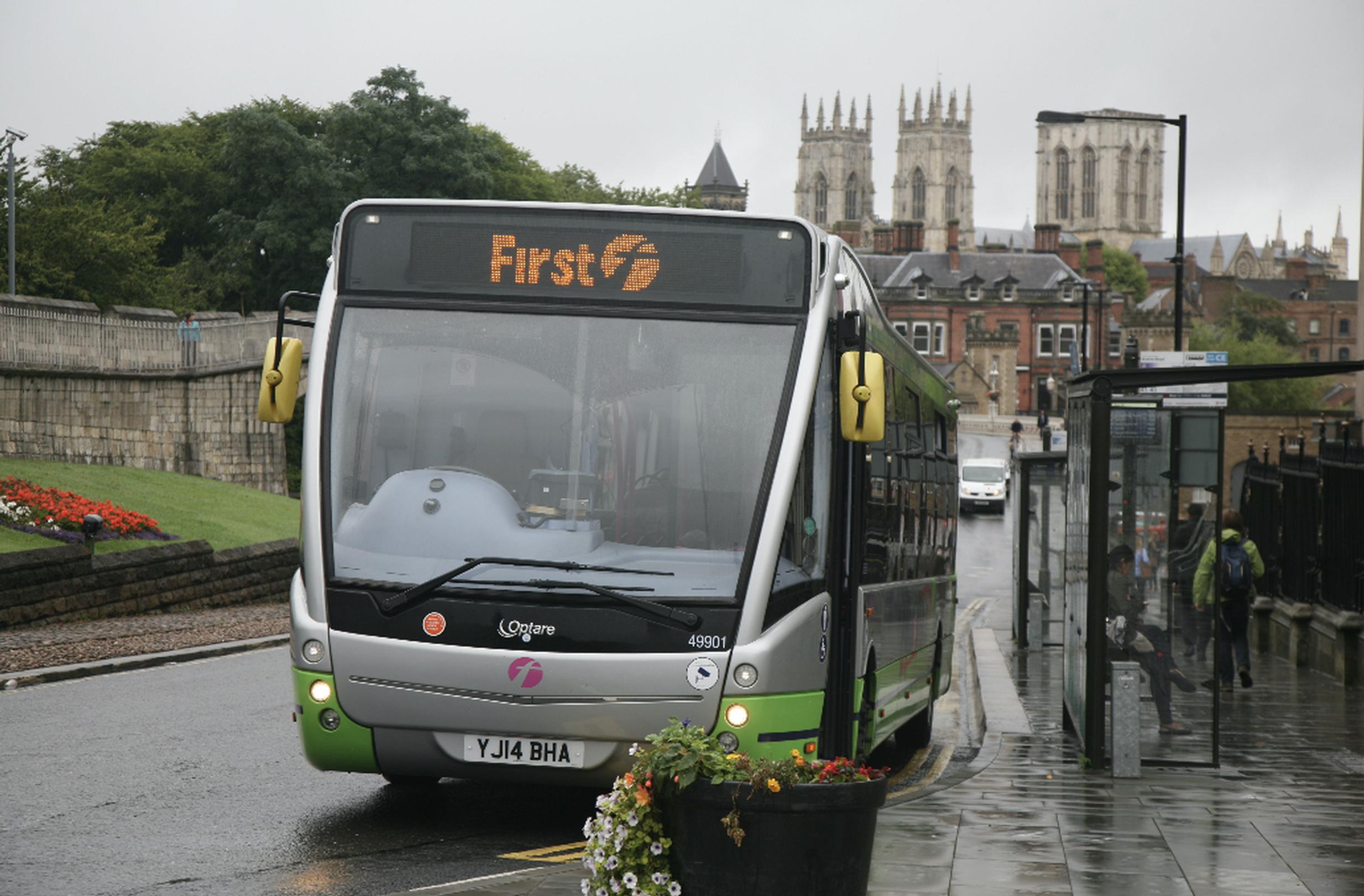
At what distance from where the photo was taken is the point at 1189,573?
37.8ft

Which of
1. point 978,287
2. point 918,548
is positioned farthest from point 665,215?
point 978,287

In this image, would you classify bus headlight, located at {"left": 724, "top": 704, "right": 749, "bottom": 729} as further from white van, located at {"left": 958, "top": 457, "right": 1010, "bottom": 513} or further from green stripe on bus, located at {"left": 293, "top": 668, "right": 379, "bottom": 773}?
white van, located at {"left": 958, "top": 457, "right": 1010, "bottom": 513}

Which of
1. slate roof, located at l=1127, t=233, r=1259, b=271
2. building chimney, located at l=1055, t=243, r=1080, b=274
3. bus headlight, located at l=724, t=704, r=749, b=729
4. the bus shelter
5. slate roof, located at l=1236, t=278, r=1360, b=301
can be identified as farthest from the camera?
slate roof, located at l=1127, t=233, r=1259, b=271

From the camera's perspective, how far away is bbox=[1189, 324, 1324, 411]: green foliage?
300ft

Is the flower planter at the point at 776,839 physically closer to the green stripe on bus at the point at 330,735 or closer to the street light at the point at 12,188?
the green stripe on bus at the point at 330,735

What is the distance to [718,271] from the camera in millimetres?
8664

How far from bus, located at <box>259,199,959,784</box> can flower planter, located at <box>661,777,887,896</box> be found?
212cm

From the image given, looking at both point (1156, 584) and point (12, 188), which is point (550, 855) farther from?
point (12, 188)

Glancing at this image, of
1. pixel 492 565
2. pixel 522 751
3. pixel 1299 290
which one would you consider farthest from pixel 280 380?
pixel 1299 290

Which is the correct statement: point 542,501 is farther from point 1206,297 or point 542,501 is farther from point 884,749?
point 1206,297

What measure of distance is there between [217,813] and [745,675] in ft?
10.6

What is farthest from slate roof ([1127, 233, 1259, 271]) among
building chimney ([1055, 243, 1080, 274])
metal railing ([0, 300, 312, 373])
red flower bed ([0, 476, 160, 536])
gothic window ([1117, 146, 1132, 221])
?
red flower bed ([0, 476, 160, 536])

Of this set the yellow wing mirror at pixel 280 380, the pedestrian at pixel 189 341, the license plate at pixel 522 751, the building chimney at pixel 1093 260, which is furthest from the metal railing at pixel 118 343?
the building chimney at pixel 1093 260

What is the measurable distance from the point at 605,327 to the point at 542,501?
3.12 feet
